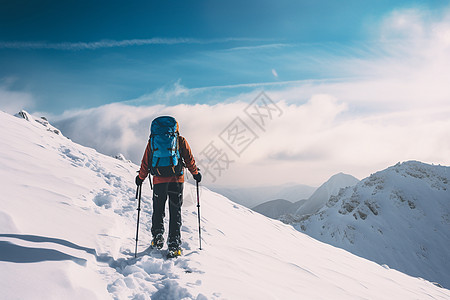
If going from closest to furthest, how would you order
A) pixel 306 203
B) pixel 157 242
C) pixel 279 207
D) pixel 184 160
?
pixel 157 242
pixel 184 160
pixel 306 203
pixel 279 207

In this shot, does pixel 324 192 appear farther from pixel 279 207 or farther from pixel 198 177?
pixel 198 177

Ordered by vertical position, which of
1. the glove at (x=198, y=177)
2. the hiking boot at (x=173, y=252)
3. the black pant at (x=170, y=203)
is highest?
the glove at (x=198, y=177)

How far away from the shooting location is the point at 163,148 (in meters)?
5.15

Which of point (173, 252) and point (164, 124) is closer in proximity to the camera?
point (173, 252)

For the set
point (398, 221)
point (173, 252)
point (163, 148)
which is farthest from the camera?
point (398, 221)

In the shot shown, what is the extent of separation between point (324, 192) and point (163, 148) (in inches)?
5935

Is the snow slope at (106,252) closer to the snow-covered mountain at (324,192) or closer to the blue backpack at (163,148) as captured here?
the blue backpack at (163,148)

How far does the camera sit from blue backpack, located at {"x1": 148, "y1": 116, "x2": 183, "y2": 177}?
5160 mm

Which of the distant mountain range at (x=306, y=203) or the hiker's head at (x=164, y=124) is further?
the distant mountain range at (x=306, y=203)

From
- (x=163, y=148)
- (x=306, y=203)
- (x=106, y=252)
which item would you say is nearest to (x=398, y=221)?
(x=163, y=148)

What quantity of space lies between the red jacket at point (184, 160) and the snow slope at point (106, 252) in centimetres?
141

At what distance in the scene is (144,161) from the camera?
17.8 ft

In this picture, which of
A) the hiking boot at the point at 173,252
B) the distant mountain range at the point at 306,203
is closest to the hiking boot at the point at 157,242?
the hiking boot at the point at 173,252

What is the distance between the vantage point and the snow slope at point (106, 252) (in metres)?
3.31
